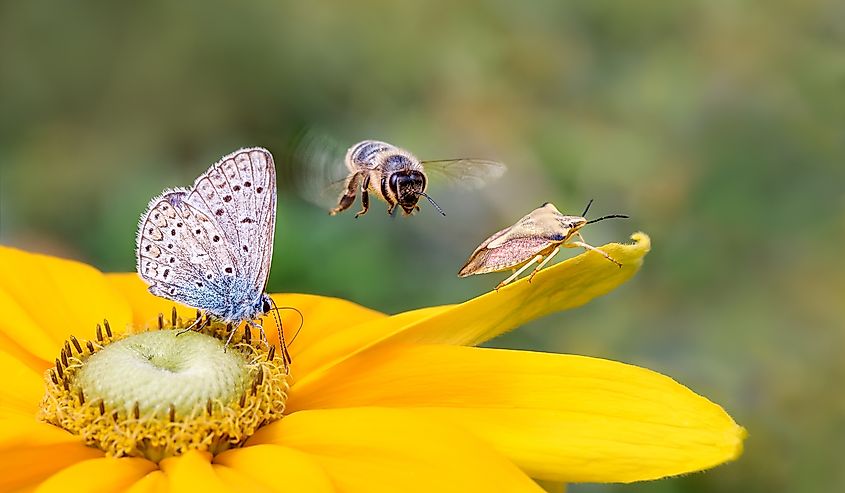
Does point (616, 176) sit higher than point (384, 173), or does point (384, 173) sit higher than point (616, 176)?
point (616, 176)

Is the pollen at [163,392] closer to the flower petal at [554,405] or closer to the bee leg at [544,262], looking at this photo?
the flower petal at [554,405]

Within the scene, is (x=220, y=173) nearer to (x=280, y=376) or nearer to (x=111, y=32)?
(x=280, y=376)

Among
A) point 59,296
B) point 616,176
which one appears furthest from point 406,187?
point 616,176

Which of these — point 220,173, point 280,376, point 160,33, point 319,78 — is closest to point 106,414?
point 280,376

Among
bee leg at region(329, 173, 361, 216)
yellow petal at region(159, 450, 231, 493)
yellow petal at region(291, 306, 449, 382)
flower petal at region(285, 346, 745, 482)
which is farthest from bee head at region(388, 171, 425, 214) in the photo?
yellow petal at region(159, 450, 231, 493)

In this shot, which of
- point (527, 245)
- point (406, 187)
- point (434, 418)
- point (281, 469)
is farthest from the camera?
point (406, 187)

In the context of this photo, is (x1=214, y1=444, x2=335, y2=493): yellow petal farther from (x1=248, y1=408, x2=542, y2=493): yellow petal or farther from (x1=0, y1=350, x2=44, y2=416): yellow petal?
(x1=0, y1=350, x2=44, y2=416): yellow petal

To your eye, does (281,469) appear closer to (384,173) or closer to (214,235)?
(214,235)
